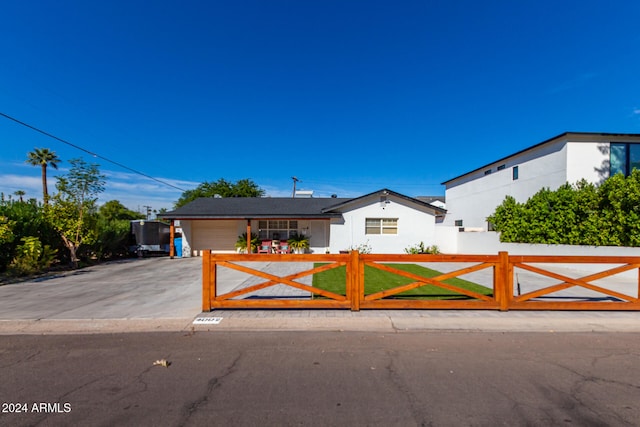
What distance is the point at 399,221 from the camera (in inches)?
720

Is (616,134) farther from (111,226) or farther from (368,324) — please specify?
(111,226)

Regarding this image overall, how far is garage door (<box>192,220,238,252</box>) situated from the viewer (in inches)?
751

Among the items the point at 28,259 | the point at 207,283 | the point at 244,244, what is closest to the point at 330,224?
the point at 244,244

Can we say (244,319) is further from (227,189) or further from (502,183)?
(227,189)

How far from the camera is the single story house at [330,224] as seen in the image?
17.9 metres

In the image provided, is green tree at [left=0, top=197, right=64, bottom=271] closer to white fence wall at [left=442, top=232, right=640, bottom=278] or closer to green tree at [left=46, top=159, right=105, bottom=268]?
green tree at [left=46, top=159, right=105, bottom=268]

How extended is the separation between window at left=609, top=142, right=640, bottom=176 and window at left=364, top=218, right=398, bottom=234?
1167 centimetres

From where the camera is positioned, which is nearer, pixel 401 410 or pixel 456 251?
pixel 401 410

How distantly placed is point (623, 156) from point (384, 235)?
43.9 feet

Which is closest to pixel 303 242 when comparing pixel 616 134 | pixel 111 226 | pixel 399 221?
pixel 399 221

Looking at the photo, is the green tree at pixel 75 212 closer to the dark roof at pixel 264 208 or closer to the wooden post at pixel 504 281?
the dark roof at pixel 264 208

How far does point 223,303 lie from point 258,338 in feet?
5.12

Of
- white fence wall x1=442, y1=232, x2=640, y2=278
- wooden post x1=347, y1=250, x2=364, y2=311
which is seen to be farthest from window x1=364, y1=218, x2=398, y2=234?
wooden post x1=347, y1=250, x2=364, y2=311

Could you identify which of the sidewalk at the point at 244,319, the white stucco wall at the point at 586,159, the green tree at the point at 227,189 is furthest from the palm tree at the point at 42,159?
the white stucco wall at the point at 586,159
